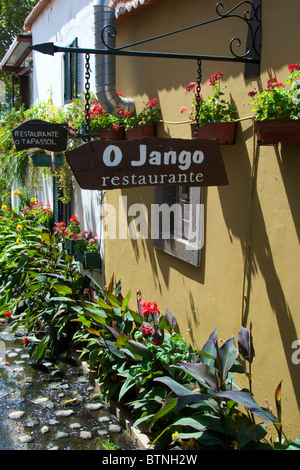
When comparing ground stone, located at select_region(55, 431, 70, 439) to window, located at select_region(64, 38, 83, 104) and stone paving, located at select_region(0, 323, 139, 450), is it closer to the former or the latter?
stone paving, located at select_region(0, 323, 139, 450)

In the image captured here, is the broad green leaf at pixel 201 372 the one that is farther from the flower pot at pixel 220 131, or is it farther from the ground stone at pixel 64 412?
the ground stone at pixel 64 412

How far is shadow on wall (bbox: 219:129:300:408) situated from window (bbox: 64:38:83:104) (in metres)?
4.84

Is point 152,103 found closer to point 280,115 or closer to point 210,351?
point 280,115

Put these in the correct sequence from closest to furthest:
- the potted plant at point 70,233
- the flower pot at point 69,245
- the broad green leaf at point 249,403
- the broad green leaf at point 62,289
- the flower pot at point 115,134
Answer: the broad green leaf at point 249,403 < the flower pot at point 115,134 < the broad green leaf at point 62,289 < the potted plant at point 70,233 < the flower pot at point 69,245

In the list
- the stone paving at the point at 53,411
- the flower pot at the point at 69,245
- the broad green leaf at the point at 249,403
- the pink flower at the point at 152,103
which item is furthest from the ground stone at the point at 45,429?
the flower pot at the point at 69,245

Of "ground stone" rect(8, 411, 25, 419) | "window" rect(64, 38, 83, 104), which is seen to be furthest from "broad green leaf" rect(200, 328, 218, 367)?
"window" rect(64, 38, 83, 104)

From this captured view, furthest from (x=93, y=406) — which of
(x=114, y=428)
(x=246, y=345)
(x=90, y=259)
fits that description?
(x=90, y=259)

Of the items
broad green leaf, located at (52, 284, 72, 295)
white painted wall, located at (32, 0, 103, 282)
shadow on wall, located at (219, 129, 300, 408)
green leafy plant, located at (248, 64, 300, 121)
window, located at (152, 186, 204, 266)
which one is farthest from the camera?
white painted wall, located at (32, 0, 103, 282)

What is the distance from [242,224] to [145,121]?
2057 millimetres

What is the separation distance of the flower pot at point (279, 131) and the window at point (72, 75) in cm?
544

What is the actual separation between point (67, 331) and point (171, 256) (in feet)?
6.34

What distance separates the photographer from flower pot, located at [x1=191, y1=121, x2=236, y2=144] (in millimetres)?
4207

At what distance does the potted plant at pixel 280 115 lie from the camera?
3377 millimetres
